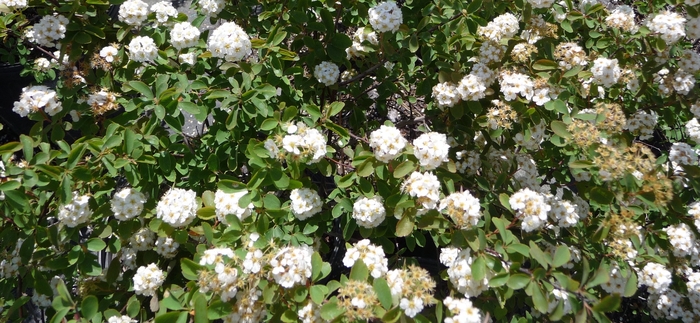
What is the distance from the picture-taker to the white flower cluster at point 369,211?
1739 millimetres

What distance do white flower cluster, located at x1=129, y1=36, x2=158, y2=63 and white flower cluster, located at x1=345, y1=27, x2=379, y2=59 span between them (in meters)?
0.91

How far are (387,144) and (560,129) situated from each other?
69 cm

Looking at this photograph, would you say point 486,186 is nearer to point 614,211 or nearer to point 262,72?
point 614,211

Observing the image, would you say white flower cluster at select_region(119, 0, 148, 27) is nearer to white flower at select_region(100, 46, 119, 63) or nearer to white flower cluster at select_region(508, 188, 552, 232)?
white flower at select_region(100, 46, 119, 63)

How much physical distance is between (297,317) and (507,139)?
4.01 feet

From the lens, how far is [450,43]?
210 cm

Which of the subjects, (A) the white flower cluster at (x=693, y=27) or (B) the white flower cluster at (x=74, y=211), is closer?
(B) the white flower cluster at (x=74, y=211)

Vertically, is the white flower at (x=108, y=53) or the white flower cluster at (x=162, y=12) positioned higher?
the white flower cluster at (x=162, y=12)

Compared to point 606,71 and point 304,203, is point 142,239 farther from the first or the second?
point 606,71

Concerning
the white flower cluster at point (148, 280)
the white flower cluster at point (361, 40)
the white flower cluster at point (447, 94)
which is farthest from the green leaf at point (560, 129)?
the white flower cluster at point (148, 280)

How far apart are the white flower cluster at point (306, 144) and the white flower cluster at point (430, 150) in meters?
0.35

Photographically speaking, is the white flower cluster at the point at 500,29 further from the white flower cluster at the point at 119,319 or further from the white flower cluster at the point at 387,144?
the white flower cluster at the point at 119,319

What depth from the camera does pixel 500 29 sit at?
6.68 feet

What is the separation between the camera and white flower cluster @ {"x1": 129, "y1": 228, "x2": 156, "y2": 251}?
197 cm
